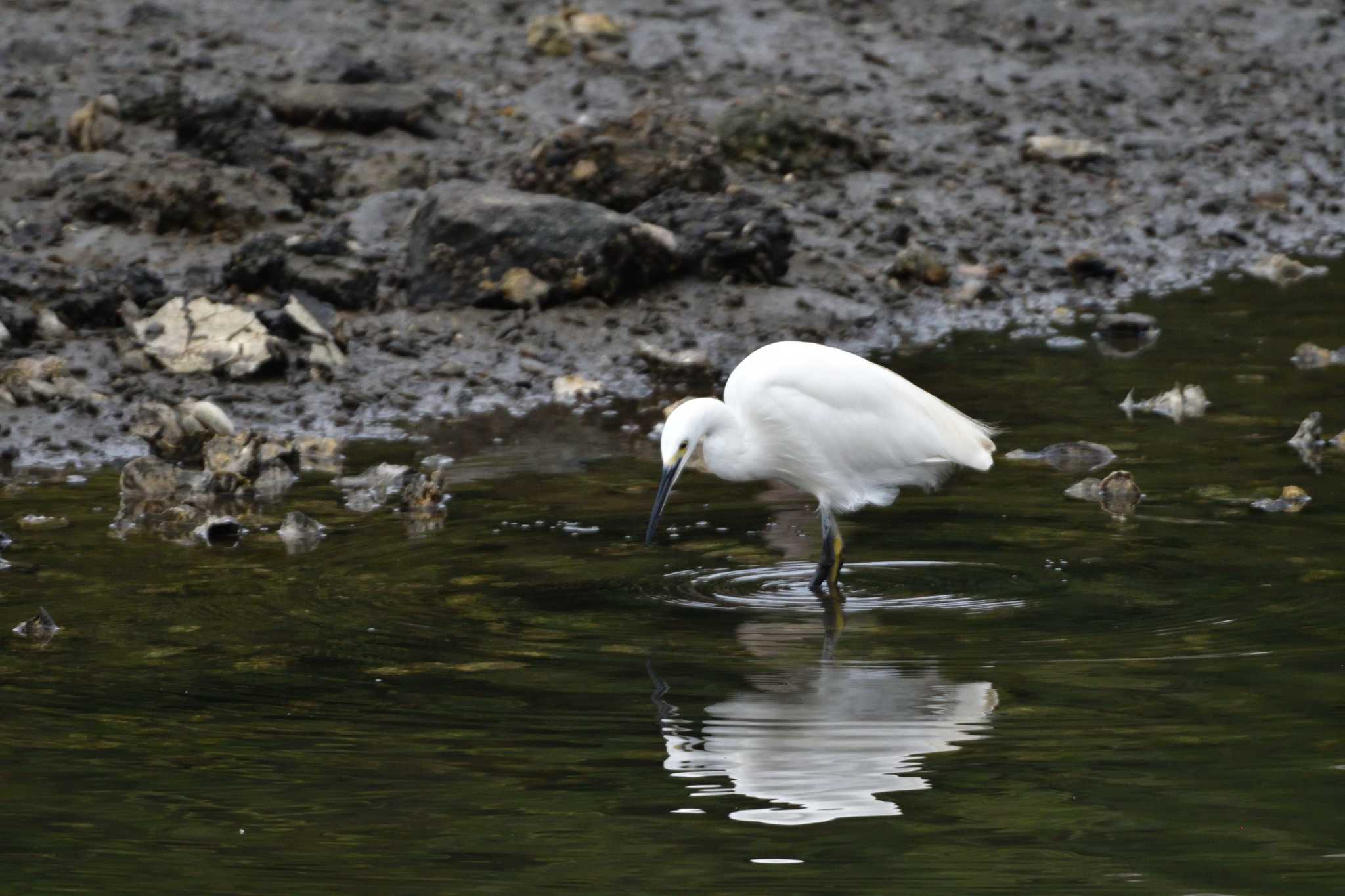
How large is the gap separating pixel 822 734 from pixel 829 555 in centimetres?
221

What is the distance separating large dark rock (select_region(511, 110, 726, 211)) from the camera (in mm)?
12398

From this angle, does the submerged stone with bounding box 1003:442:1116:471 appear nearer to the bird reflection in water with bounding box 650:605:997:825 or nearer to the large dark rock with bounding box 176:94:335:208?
the bird reflection in water with bounding box 650:605:997:825

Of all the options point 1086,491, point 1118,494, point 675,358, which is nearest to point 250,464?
point 675,358

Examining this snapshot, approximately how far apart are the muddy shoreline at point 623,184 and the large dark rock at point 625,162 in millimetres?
49

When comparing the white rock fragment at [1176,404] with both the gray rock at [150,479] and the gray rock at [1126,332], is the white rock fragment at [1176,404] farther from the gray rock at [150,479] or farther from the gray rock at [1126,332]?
the gray rock at [150,479]

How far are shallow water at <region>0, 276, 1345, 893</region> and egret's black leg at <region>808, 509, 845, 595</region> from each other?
0.07m

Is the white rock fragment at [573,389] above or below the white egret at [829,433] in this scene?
below

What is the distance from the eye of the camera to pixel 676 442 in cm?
688

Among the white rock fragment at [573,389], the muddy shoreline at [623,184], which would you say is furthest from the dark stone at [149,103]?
A: the white rock fragment at [573,389]

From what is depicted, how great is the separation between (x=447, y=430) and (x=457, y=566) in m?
2.83

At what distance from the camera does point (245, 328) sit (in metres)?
10.4

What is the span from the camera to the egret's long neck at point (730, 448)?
729cm

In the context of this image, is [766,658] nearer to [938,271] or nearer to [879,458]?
[879,458]

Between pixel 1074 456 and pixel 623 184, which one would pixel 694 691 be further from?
pixel 623 184
